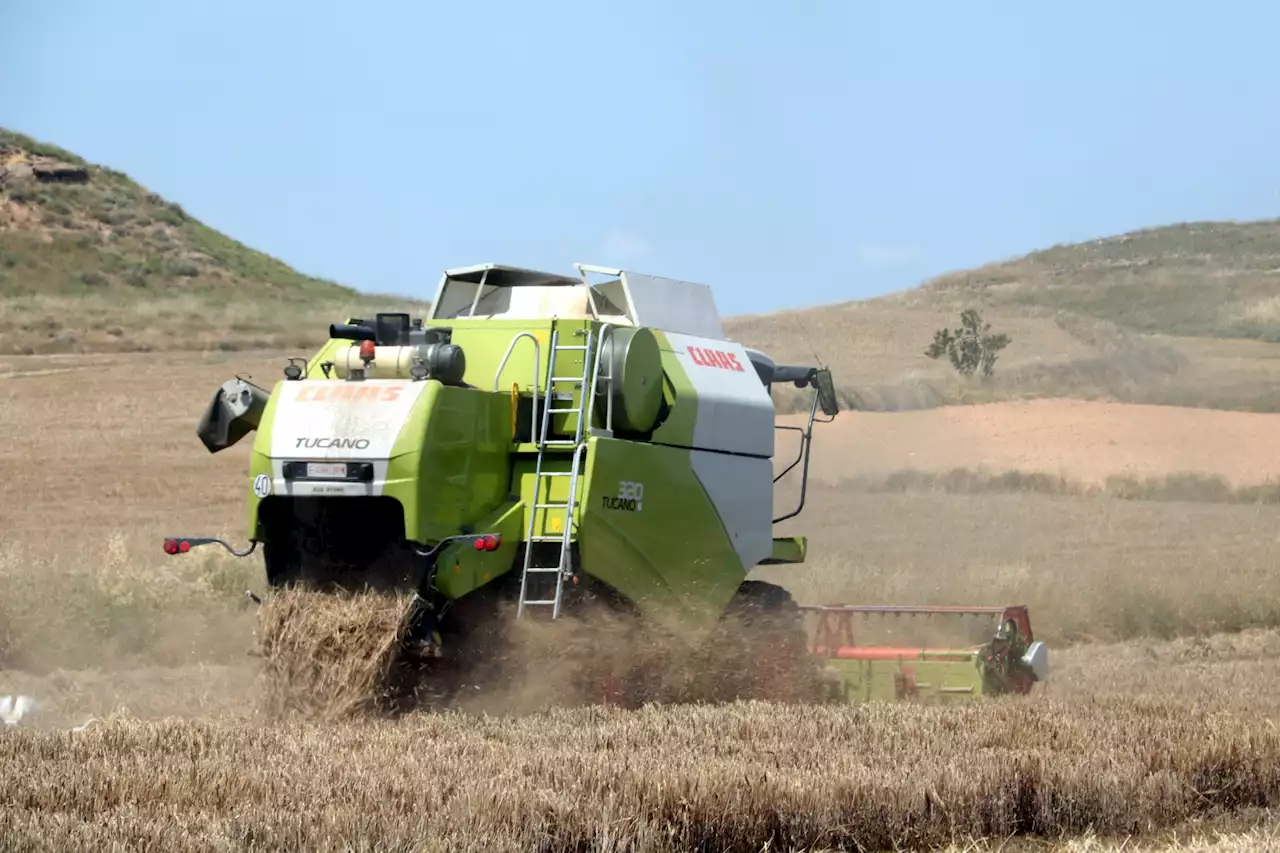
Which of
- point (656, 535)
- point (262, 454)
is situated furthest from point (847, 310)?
point (262, 454)

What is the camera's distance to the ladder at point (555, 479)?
9711 mm

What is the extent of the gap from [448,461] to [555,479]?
89 cm

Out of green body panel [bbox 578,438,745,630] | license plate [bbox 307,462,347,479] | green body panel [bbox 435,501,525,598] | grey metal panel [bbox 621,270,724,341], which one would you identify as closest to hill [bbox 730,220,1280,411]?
grey metal panel [bbox 621,270,724,341]

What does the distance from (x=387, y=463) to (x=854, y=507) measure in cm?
1593

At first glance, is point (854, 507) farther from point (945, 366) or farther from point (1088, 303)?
point (1088, 303)

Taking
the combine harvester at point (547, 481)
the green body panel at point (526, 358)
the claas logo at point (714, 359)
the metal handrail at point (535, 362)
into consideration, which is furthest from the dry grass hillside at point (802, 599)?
the claas logo at point (714, 359)

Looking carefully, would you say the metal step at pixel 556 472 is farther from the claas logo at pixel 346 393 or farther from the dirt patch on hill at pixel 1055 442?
the dirt patch on hill at pixel 1055 442

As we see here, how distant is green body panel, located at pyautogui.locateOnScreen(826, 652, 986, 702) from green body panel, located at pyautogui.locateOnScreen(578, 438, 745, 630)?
1.19m

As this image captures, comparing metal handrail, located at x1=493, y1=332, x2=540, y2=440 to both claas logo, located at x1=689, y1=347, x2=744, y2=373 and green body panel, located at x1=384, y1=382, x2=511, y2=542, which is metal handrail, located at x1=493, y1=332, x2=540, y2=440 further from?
claas logo, located at x1=689, y1=347, x2=744, y2=373

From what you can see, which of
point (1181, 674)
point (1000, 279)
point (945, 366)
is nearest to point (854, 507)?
point (1181, 674)

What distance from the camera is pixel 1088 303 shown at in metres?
72.5

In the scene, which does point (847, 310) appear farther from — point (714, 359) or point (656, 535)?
point (656, 535)

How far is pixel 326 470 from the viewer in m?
9.21

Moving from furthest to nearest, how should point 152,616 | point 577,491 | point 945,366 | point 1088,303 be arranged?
point 1088,303 → point 945,366 → point 152,616 → point 577,491
